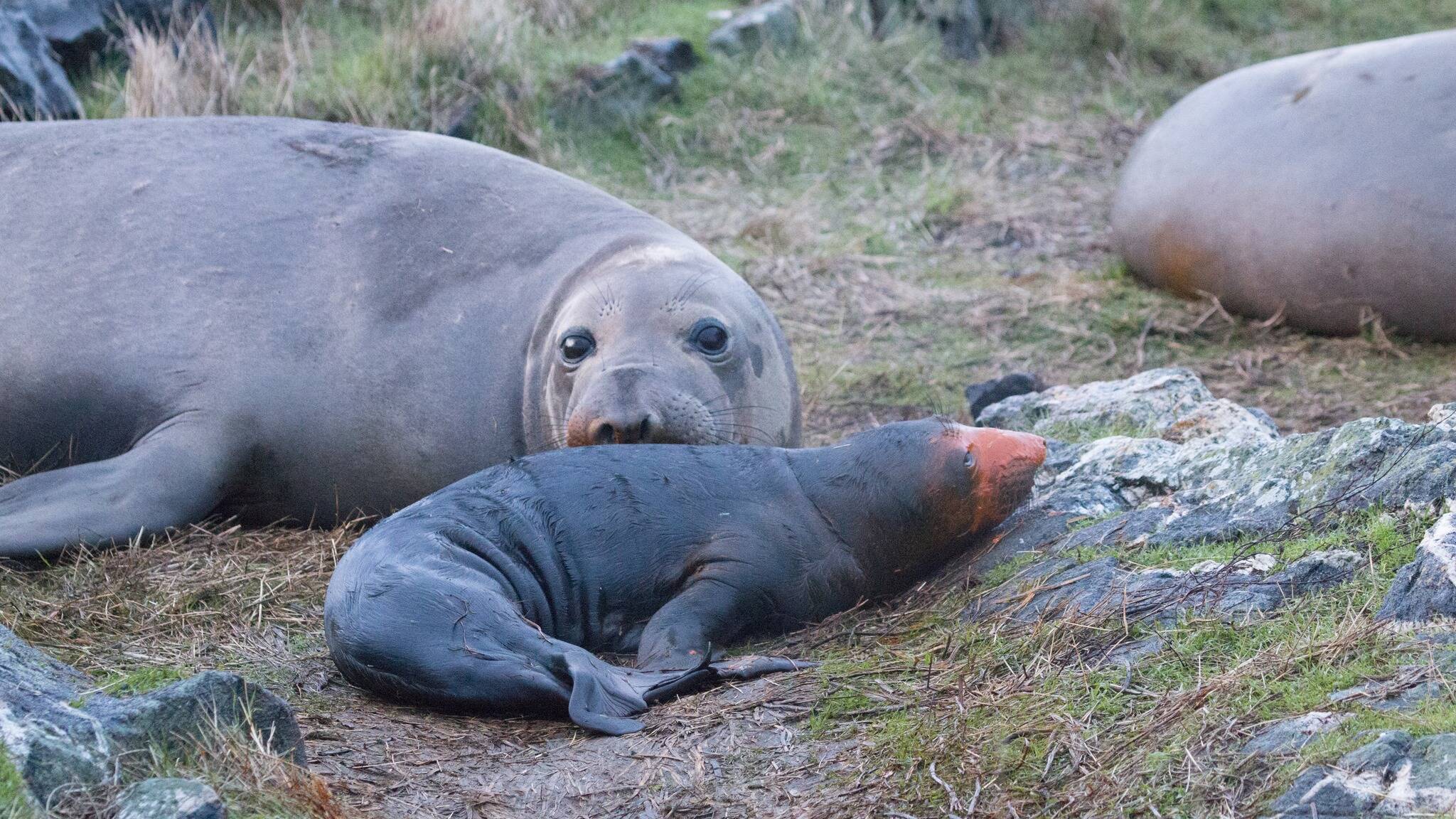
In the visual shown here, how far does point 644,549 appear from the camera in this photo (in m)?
3.71

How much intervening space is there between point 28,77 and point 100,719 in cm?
520

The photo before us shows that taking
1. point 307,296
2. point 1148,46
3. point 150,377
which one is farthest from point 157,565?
point 1148,46

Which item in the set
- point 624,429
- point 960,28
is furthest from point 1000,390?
point 960,28

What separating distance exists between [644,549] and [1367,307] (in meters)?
3.74

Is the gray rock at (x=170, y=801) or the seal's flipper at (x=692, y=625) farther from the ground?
the gray rock at (x=170, y=801)

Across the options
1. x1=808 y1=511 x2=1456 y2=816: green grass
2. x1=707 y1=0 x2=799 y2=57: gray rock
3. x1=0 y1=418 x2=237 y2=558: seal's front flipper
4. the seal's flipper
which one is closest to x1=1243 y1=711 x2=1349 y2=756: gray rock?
x1=808 y1=511 x2=1456 y2=816: green grass

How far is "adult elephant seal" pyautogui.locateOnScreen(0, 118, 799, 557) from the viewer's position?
432cm

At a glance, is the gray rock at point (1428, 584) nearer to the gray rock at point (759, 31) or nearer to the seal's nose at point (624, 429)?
the seal's nose at point (624, 429)

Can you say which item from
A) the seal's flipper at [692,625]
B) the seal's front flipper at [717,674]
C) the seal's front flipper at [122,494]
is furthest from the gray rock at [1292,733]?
the seal's front flipper at [122,494]

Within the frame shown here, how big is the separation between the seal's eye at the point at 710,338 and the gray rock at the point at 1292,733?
2.27 metres

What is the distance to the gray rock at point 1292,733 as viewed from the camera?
234 centimetres

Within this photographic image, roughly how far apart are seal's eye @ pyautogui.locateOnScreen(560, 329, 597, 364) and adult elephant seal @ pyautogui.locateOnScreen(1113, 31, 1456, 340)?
3.35 m

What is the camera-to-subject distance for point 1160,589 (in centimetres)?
315

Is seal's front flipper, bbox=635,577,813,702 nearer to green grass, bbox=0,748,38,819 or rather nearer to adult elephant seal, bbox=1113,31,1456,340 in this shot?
green grass, bbox=0,748,38,819
